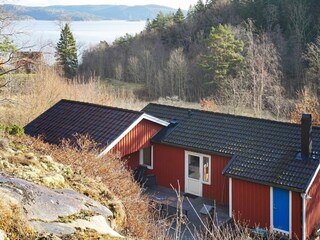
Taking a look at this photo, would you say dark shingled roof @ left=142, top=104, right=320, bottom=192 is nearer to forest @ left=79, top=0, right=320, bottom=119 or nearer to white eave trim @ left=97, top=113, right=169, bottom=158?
white eave trim @ left=97, top=113, right=169, bottom=158

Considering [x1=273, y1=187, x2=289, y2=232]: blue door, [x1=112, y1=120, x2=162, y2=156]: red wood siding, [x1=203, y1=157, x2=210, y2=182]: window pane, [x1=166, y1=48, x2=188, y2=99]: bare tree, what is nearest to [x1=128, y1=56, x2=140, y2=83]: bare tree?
[x1=166, y1=48, x2=188, y2=99]: bare tree

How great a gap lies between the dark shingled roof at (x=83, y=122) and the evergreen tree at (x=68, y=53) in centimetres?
3667

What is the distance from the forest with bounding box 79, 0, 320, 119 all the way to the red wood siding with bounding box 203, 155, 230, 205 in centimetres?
1570

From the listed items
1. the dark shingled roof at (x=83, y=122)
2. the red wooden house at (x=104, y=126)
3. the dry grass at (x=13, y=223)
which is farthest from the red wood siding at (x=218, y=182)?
the dry grass at (x=13, y=223)

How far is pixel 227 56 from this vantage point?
42.3 metres

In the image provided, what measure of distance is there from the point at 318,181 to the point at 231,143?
10.4 feet

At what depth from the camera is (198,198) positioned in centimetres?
1548

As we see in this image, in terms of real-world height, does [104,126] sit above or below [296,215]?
above

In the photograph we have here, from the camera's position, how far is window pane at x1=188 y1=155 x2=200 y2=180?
51.8ft

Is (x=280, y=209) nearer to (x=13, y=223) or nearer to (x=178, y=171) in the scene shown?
(x=178, y=171)

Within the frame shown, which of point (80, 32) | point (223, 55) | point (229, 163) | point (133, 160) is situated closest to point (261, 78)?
point (223, 55)

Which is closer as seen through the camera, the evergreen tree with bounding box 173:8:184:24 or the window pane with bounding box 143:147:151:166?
the window pane with bounding box 143:147:151:166

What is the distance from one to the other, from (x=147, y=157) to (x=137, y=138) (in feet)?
4.89

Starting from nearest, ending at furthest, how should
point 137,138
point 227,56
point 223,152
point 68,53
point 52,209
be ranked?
1. point 52,209
2. point 223,152
3. point 137,138
4. point 227,56
5. point 68,53
